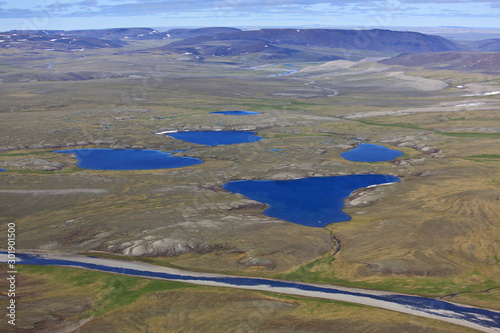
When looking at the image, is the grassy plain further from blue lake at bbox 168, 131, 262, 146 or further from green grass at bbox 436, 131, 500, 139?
blue lake at bbox 168, 131, 262, 146

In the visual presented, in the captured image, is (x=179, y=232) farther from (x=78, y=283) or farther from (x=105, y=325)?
(x=105, y=325)

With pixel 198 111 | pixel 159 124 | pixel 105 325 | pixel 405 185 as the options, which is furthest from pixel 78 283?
pixel 198 111

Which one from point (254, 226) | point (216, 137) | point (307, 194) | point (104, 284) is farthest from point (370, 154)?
point (104, 284)

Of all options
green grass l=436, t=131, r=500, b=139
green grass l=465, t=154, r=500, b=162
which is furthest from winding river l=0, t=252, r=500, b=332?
green grass l=436, t=131, r=500, b=139

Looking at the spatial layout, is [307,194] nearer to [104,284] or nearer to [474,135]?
[104,284]

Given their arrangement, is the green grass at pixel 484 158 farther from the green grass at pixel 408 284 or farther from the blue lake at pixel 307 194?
the green grass at pixel 408 284

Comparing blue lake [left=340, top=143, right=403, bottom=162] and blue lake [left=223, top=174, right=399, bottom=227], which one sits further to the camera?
blue lake [left=340, top=143, right=403, bottom=162]
